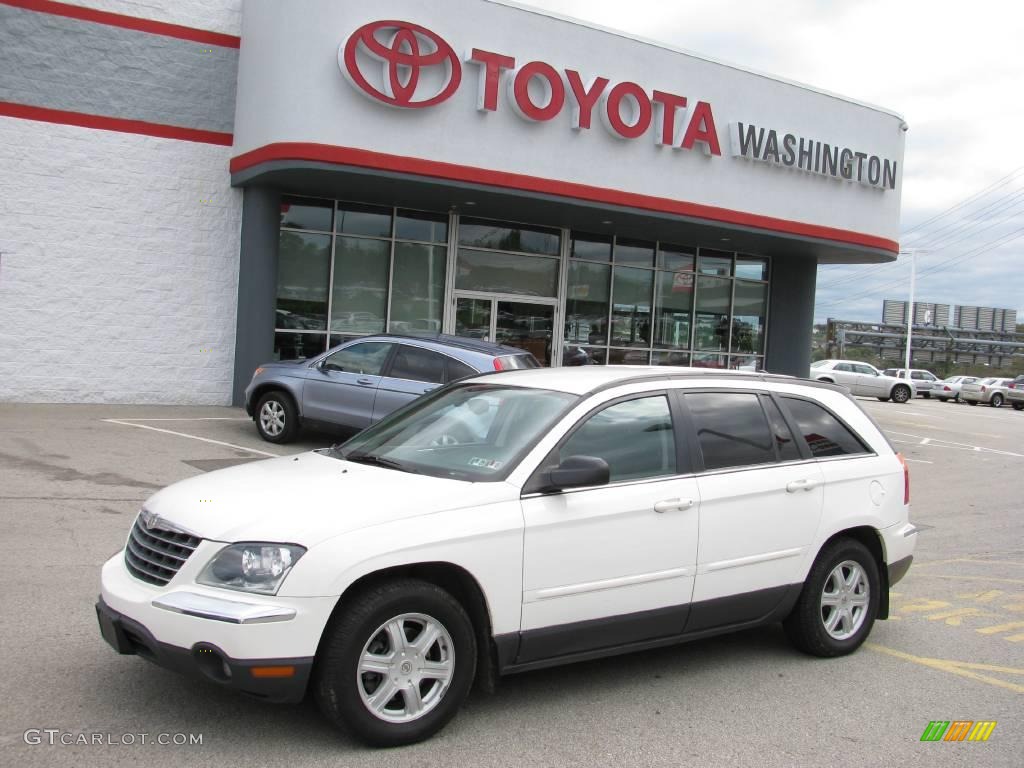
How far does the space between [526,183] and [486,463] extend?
12101 millimetres

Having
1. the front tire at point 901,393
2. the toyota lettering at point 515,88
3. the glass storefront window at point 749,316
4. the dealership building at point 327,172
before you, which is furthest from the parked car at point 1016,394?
the toyota lettering at point 515,88

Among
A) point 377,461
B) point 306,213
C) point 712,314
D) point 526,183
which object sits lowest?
point 377,461

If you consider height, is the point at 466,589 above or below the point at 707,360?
below

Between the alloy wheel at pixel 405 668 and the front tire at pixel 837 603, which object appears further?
the front tire at pixel 837 603

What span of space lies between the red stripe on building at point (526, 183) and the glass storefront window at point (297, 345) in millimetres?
3023

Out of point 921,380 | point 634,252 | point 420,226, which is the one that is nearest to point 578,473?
point 420,226

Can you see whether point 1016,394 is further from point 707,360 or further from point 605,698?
point 605,698

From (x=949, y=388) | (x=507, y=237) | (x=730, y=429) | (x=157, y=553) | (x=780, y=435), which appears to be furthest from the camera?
(x=949, y=388)

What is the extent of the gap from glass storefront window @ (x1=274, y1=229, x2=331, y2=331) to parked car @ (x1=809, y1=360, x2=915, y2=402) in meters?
25.4

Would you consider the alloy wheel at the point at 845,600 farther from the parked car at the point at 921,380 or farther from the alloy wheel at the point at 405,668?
the parked car at the point at 921,380

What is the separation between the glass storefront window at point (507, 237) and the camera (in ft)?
61.3

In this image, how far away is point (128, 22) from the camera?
15.8 m

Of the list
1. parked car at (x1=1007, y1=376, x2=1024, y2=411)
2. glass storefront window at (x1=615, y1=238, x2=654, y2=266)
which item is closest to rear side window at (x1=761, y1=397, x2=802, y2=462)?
glass storefront window at (x1=615, y1=238, x2=654, y2=266)

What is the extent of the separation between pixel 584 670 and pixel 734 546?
3.46 feet
